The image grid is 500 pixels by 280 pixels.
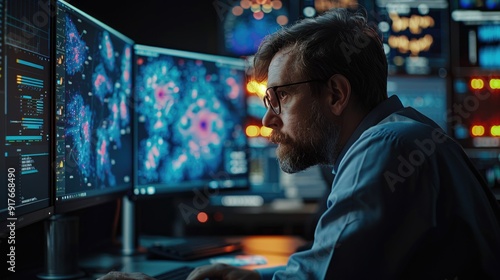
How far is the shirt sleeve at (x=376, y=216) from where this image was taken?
3.13ft

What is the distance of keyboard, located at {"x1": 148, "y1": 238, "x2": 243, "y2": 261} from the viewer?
1736mm

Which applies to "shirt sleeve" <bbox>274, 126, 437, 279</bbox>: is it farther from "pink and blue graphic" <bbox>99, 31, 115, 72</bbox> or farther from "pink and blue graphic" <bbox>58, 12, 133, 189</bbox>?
"pink and blue graphic" <bbox>99, 31, 115, 72</bbox>

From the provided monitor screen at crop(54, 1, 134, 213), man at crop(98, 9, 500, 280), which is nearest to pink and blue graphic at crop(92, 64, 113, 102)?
monitor screen at crop(54, 1, 134, 213)

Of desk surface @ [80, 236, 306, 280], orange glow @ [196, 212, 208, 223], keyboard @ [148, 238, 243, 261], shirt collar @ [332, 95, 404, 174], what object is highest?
shirt collar @ [332, 95, 404, 174]

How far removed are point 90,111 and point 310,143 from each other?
0.62 m

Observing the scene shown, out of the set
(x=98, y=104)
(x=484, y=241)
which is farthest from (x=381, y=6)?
(x=484, y=241)

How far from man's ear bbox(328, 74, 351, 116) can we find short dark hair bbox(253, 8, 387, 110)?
0.01 meters

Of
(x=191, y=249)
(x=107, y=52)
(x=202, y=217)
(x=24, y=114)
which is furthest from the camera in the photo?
(x=202, y=217)

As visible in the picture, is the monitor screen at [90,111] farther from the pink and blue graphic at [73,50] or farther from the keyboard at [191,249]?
the keyboard at [191,249]

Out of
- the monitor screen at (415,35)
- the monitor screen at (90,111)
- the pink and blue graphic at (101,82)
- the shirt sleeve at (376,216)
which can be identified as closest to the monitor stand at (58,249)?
the monitor screen at (90,111)

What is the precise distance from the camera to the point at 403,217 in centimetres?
97

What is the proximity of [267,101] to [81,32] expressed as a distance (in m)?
0.53

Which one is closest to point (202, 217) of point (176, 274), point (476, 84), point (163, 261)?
point (163, 261)

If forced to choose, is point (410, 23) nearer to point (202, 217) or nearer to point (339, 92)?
point (202, 217)
